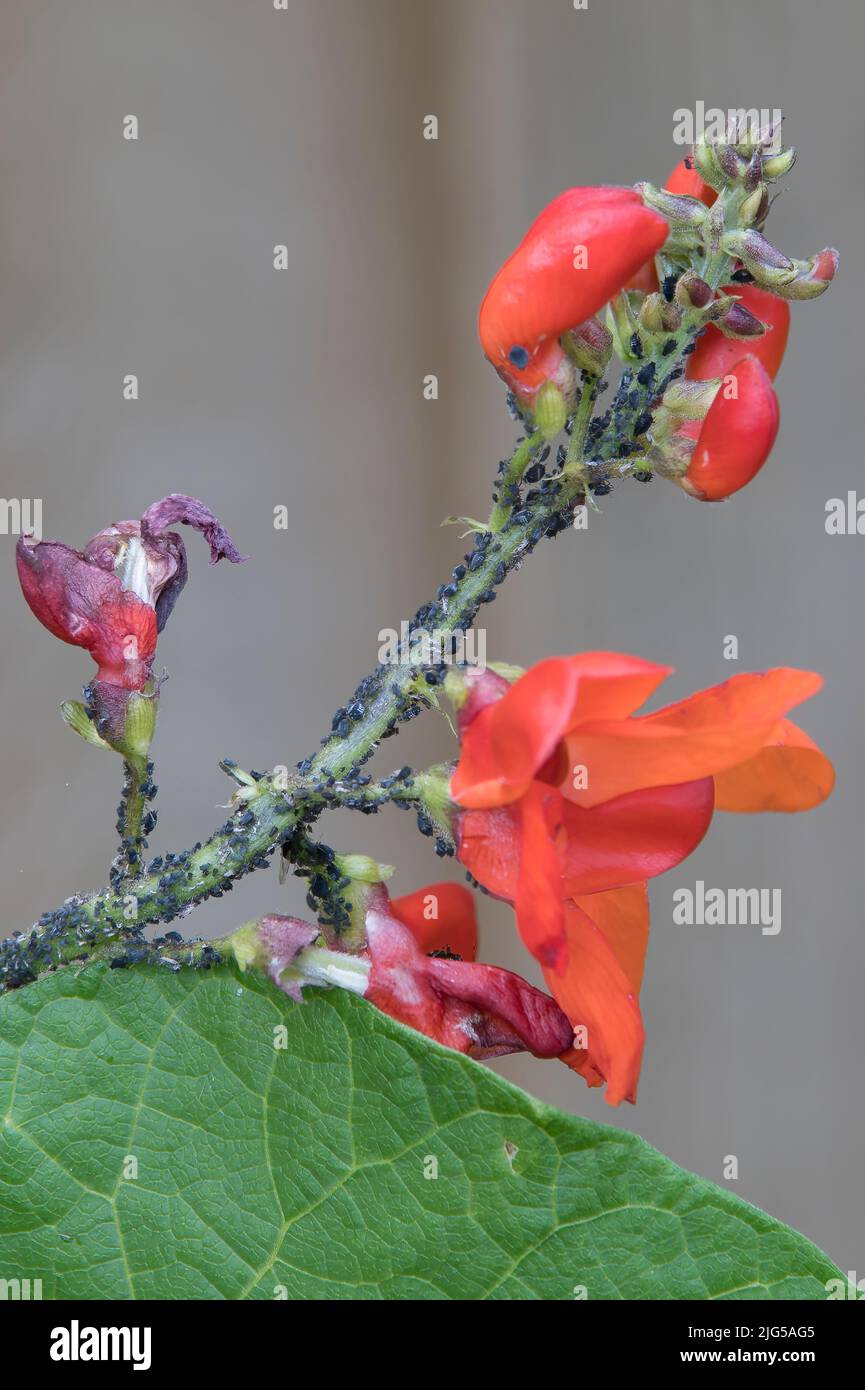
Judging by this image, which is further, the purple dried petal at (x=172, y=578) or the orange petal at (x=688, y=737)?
the purple dried petal at (x=172, y=578)

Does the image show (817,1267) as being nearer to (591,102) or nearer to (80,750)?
(80,750)

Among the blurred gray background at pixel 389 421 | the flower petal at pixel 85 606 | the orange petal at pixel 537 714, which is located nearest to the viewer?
the orange petal at pixel 537 714

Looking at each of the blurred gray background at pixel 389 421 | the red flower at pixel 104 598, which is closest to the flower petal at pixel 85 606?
the red flower at pixel 104 598

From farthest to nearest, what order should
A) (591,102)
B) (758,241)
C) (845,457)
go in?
(591,102)
(845,457)
(758,241)

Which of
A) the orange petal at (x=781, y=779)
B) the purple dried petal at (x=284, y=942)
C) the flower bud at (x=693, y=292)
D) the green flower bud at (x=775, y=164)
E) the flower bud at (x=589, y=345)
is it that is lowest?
the purple dried petal at (x=284, y=942)

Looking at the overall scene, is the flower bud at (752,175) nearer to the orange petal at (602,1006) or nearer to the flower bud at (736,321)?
the flower bud at (736,321)

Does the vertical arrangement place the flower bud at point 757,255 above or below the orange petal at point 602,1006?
above
